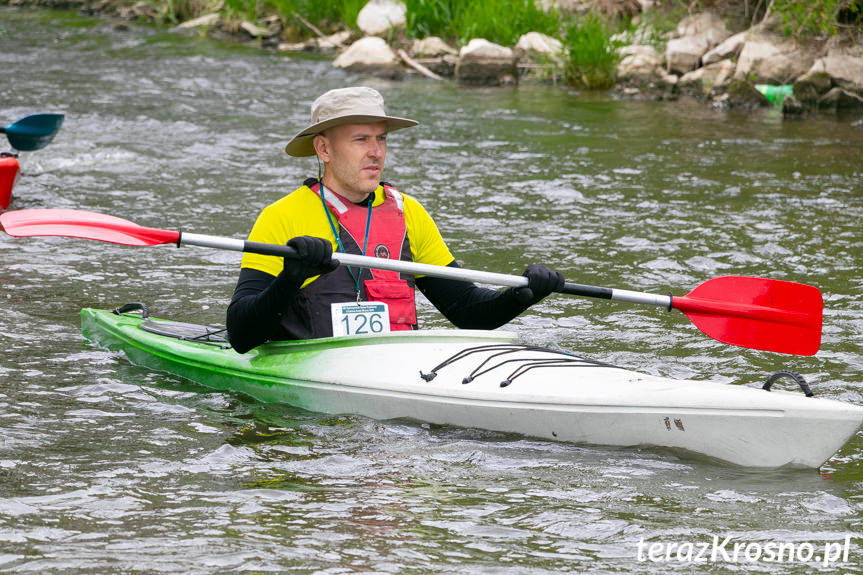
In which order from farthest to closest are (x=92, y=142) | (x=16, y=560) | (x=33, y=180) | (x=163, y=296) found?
1. (x=92, y=142)
2. (x=33, y=180)
3. (x=163, y=296)
4. (x=16, y=560)

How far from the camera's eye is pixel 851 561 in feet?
9.53

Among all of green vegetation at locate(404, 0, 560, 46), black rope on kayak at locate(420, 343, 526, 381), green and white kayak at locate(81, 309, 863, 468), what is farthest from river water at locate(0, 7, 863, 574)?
green vegetation at locate(404, 0, 560, 46)

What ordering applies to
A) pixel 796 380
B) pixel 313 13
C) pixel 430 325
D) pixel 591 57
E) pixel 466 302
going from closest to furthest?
pixel 796 380
pixel 466 302
pixel 430 325
pixel 591 57
pixel 313 13

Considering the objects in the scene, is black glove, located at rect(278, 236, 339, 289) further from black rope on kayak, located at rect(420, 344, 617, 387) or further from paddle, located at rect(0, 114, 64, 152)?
paddle, located at rect(0, 114, 64, 152)

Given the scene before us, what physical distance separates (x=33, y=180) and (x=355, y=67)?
20.0 ft

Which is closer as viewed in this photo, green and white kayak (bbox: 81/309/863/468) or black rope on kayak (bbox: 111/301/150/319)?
green and white kayak (bbox: 81/309/863/468)

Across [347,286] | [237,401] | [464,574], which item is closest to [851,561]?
[464,574]

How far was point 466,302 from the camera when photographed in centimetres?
440

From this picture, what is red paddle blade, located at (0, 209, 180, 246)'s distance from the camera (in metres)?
4.03

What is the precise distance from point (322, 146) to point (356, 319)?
657mm

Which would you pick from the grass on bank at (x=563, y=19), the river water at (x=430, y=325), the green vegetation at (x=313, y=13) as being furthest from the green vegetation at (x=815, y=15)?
the green vegetation at (x=313, y=13)

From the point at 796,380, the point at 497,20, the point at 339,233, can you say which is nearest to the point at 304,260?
the point at 339,233

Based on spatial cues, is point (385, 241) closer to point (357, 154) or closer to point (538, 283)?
point (357, 154)

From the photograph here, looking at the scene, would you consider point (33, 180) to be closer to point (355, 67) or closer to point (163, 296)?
point (163, 296)
